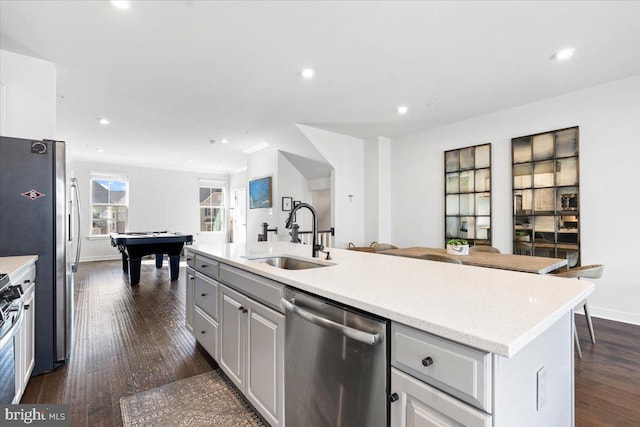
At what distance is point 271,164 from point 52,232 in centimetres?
481

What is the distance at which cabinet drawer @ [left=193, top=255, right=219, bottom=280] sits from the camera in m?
2.26

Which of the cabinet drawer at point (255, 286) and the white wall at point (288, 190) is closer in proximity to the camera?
the cabinet drawer at point (255, 286)

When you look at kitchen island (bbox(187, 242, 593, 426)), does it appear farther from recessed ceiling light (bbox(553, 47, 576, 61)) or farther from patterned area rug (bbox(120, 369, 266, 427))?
recessed ceiling light (bbox(553, 47, 576, 61))

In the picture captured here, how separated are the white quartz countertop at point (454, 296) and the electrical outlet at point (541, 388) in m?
0.21

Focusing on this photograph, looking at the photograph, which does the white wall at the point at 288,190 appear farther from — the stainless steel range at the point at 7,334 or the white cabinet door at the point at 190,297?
the stainless steel range at the point at 7,334

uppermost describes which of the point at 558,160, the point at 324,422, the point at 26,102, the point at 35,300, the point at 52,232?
the point at 26,102

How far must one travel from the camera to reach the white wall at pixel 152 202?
8.04m

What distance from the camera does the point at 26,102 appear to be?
2.79 m

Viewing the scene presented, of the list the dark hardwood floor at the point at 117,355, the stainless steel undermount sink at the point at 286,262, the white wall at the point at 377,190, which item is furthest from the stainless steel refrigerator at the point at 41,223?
the white wall at the point at 377,190

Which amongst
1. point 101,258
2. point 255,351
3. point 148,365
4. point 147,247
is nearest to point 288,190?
point 147,247

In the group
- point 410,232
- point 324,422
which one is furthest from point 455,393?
point 410,232

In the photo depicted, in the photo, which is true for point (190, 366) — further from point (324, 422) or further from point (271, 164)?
point (271, 164)

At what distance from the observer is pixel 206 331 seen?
240 cm

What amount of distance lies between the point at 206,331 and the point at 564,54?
4.12 metres
